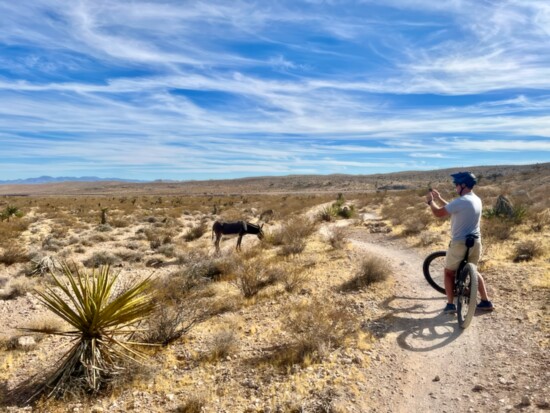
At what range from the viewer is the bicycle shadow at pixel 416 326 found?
5.26m

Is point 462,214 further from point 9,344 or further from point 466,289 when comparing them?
point 9,344

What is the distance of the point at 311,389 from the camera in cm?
432

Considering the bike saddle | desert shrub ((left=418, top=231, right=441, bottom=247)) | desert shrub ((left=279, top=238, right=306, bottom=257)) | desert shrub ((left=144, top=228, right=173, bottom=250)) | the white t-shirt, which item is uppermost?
the white t-shirt

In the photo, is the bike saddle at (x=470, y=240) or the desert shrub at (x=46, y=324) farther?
the desert shrub at (x=46, y=324)

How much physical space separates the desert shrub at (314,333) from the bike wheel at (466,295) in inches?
62.7

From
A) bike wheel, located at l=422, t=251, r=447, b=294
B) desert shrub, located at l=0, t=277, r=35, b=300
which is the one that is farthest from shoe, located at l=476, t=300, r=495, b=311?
desert shrub, located at l=0, t=277, r=35, b=300

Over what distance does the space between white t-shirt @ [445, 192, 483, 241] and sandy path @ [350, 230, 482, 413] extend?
4.91 ft

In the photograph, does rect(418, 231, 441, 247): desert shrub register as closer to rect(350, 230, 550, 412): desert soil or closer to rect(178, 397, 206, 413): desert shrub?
rect(350, 230, 550, 412): desert soil

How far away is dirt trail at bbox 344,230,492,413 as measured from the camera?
4031 mm

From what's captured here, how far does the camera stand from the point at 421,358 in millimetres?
4859

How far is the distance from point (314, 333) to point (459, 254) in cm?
261

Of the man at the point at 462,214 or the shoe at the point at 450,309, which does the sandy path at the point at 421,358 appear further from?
the man at the point at 462,214

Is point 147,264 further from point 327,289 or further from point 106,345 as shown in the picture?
point 106,345

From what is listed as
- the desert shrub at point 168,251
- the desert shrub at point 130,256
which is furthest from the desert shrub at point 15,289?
the desert shrub at point 168,251
